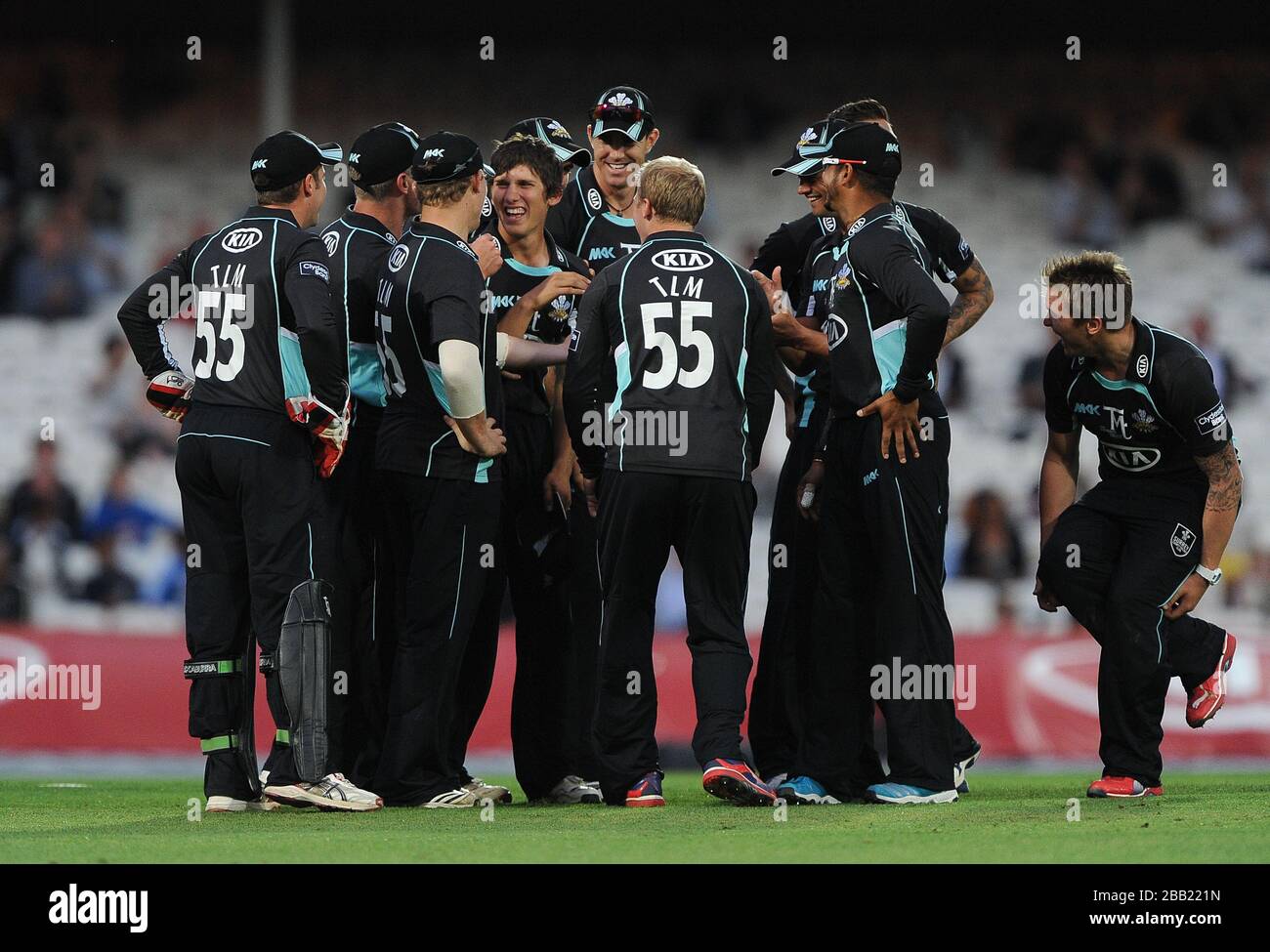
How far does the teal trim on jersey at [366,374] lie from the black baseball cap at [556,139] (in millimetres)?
1085

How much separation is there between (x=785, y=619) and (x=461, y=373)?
5.83 ft

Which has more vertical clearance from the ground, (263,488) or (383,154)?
(383,154)

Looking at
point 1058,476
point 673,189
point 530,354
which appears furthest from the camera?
point 1058,476

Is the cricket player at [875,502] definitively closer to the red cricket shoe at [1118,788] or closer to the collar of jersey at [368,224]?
the red cricket shoe at [1118,788]

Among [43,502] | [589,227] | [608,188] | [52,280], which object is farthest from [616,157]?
[52,280]

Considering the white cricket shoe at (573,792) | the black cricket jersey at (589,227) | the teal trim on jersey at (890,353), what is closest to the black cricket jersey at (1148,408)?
the teal trim on jersey at (890,353)

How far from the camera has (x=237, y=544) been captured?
619 cm

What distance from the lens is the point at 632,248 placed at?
6.55 meters

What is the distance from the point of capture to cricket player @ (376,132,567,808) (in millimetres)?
6219

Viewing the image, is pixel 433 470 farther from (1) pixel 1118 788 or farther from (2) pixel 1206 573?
(2) pixel 1206 573

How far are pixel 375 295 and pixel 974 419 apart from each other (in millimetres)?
9002

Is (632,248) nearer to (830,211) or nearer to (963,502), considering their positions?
(830,211)

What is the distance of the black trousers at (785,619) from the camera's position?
6875 millimetres
